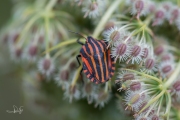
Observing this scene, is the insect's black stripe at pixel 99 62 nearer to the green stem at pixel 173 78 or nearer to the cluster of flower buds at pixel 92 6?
the cluster of flower buds at pixel 92 6

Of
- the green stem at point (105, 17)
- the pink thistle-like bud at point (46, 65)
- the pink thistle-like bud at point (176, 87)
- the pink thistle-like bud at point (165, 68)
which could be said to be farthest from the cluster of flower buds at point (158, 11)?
the pink thistle-like bud at point (46, 65)

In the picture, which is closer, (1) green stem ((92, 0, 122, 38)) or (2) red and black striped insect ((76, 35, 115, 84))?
(2) red and black striped insect ((76, 35, 115, 84))

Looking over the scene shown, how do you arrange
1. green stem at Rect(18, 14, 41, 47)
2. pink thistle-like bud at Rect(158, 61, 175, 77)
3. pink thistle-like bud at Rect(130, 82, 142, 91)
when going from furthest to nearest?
green stem at Rect(18, 14, 41, 47), pink thistle-like bud at Rect(158, 61, 175, 77), pink thistle-like bud at Rect(130, 82, 142, 91)

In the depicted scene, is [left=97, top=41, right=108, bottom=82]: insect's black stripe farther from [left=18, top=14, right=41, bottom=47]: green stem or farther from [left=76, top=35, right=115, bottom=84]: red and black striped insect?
[left=18, top=14, right=41, bottom=47]: green stem

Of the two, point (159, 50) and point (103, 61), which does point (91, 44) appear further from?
point (159, 50)

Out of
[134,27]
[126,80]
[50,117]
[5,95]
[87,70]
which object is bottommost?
[126,80]

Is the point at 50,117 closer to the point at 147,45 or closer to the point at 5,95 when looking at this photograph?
the point at 147,45

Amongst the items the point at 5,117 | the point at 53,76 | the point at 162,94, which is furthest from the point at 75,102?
the point at 5,117

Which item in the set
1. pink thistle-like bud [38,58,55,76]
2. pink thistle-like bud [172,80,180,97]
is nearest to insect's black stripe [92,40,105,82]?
pink thistle-like bud [172,80,180,97]

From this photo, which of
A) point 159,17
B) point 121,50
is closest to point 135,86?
point 121,50
